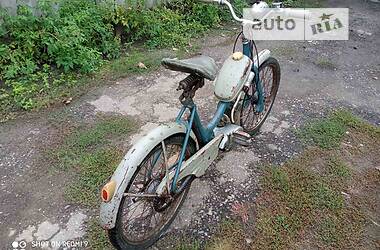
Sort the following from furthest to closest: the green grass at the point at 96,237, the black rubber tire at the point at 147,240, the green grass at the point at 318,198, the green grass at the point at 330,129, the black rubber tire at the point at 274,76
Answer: the green grass at the point at 330,129 < the black rubber tire at the point at 274,76 < the green grass at the point at 318,198 < the green grass at the point at 96,237 < the black rubber tire at the point at 147,240

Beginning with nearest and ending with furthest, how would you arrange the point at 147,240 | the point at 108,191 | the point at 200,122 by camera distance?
the point at 108,191 → the point at 147,240 → the point at 200,122

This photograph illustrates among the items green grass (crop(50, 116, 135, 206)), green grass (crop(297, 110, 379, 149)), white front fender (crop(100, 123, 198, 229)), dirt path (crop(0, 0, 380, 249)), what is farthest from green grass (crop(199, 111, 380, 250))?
green grass (crop(50, 116, 135, 206))

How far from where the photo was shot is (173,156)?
2.42m

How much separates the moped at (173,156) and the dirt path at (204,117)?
23 centimetres

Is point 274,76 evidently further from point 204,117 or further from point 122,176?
point 122,176

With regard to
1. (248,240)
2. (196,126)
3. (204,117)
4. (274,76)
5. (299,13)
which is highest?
(299,13)

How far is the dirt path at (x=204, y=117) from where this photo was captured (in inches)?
103

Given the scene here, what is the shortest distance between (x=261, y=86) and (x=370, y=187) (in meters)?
1.22

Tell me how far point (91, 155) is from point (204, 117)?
115 centimetres

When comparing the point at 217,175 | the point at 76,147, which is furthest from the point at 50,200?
the point at 217,175

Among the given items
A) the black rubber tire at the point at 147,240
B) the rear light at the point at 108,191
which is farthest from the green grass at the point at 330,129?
the rear light at the point at 108,191

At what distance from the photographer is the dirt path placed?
2604mm

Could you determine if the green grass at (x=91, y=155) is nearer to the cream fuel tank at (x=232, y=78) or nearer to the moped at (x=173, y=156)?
the moped at (x=173, y=156)

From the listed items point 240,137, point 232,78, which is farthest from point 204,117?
point 232,78
